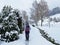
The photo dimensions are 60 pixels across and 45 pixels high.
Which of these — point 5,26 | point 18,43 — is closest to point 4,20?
point 5,26

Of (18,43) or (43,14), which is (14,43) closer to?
(18,43)

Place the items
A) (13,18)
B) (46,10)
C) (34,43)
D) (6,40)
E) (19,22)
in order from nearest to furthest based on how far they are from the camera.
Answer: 1. (34,43)
2. (6,40)
3. (13,18)
4. (19,22)
5. (46,10)

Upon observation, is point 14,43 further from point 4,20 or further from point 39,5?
point 39,5

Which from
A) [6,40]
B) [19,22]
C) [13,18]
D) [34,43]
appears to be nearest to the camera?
[34,43]

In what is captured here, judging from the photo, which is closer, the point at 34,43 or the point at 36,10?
the point at 34,43

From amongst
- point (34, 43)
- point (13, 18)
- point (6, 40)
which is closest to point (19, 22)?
point (13, 18)

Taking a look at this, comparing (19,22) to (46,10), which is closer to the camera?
(19,22)

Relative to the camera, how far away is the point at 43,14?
2736 inches

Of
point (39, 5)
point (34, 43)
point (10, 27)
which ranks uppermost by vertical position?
point (39, 5)

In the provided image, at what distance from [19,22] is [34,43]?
609 centimetres

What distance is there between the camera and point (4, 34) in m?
20.1

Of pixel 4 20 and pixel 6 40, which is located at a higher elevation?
pixel 4 20

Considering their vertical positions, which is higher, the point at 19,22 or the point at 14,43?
the point at 19,22

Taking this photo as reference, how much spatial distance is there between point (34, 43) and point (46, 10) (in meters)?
51.7
